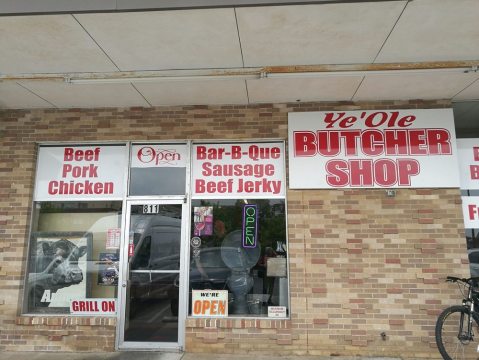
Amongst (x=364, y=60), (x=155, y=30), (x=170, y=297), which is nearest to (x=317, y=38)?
(x=364, y=60)

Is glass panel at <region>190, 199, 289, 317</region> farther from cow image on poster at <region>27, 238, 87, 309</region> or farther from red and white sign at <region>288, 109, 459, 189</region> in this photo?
cow image on poster at <region>27, 238, 87, 309</region>

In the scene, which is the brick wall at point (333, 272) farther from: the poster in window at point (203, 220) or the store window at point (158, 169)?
the poster in window at point (203, 220)

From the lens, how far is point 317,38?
446 cm

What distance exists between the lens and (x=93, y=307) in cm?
607

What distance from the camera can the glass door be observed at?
5879 millimetres

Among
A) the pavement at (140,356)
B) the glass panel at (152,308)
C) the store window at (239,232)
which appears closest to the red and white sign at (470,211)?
the pavement at (140,356)

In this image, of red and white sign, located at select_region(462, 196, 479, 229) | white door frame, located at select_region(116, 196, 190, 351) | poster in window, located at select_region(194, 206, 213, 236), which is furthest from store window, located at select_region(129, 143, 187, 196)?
red and white sign, located at select_region(462, 196, 479, 229)

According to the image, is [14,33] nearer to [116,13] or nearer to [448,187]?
[116,13]

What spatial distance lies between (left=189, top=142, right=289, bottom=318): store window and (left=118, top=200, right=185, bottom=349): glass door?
10.4 inches

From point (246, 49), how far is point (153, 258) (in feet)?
11.2

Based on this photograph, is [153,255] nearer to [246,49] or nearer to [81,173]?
[81,173]

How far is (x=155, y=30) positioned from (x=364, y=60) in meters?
2.59

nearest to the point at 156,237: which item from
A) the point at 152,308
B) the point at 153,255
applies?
the point at 153,255

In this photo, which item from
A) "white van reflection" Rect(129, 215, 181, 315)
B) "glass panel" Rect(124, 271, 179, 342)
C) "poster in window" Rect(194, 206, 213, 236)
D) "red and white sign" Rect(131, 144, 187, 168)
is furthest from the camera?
"red and white sign" Rect(131, 144, 187, 168)
